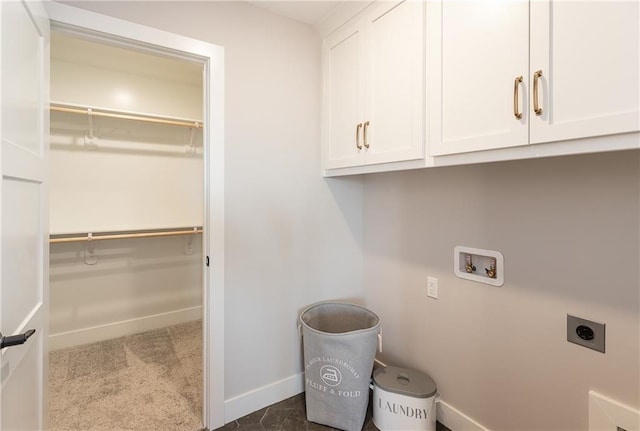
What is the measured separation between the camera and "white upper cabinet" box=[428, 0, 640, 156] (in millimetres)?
821

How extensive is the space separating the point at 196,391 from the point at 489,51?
245 cm

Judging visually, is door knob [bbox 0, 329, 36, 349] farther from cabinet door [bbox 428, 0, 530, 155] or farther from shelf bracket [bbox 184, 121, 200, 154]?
shelf bracket [bbox 184, 121, 200, 154]

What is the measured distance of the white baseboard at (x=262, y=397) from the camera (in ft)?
5.66

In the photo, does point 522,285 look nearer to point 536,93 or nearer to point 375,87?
point 536,93

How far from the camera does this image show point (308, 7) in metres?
1.76

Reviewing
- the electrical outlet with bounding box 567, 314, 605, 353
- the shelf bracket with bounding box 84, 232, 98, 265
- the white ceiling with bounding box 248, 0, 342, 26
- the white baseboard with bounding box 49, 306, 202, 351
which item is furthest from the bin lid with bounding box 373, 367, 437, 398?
the shelf bracket with bounding box 84, 232, 98, 265

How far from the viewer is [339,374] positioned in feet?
5.22

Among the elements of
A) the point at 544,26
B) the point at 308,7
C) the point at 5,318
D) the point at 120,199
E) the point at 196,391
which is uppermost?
the point at 308,7

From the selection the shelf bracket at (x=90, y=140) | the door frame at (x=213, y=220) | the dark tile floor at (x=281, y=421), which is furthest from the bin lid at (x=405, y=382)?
the shelf bracket at (x=90, y=140)

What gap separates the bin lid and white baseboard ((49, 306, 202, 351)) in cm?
226

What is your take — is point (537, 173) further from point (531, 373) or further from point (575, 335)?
point (531, 373)

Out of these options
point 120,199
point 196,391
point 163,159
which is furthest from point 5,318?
point 163,159

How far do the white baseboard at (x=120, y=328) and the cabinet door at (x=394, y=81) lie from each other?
8.59ft

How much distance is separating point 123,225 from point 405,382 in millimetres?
2619
